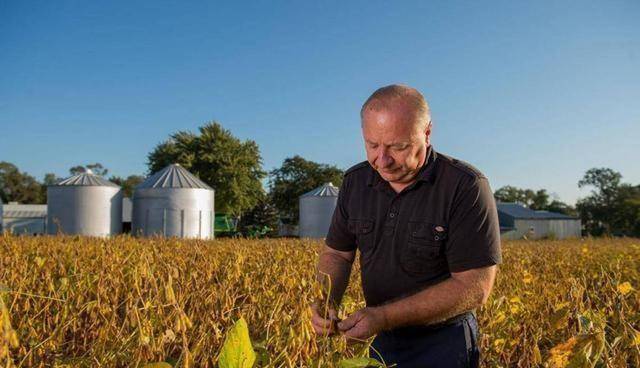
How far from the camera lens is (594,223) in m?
66.9

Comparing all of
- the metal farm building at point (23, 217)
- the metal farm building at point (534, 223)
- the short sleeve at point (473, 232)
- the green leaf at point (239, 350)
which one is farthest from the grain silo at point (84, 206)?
the metal farm building at point (534, 223)

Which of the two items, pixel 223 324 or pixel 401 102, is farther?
pixel 223 324

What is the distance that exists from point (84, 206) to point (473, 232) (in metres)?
22.6

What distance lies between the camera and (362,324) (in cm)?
185

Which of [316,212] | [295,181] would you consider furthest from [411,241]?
[295,181]

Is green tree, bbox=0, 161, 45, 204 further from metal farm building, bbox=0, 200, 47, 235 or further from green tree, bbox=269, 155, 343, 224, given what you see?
green tree, bbox=269, 155, 343, 224

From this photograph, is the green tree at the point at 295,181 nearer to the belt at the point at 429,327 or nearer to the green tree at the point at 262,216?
the green tree at the point at 262,216

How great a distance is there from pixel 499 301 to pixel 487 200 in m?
0.86

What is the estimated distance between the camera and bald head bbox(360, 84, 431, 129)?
2.11 metres

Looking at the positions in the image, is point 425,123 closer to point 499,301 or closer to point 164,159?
point 499,301

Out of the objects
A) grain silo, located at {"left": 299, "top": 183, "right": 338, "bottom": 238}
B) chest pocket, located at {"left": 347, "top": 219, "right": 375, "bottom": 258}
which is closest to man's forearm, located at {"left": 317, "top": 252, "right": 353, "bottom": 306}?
chest pocket, located at {"left": 347, "top": 219, "right": 375, "bottom": 258}

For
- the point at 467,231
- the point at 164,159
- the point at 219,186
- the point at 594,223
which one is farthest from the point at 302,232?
the point at 594,223

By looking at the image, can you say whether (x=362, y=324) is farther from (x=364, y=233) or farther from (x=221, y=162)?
(x=221, y=162)

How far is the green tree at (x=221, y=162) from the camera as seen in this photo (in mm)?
42125
